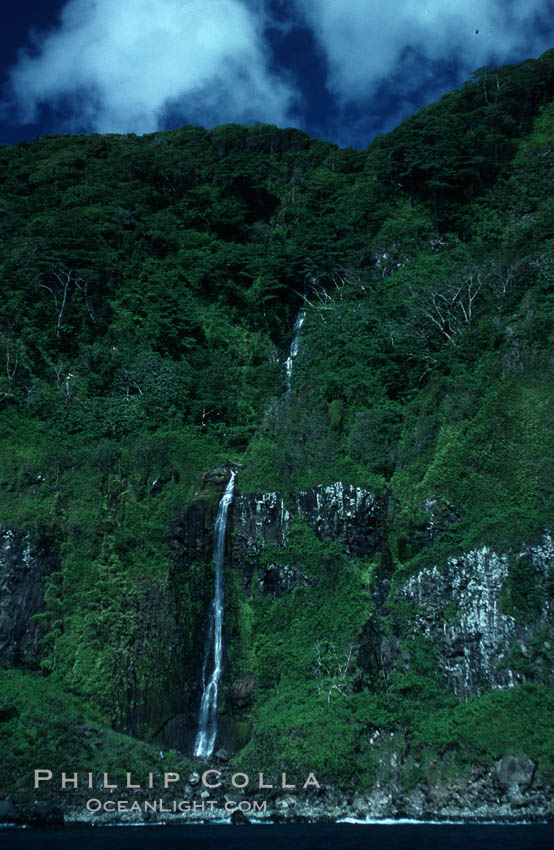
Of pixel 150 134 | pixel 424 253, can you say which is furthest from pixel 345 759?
pixel 150 134

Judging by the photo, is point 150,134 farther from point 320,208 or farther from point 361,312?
point 361,312

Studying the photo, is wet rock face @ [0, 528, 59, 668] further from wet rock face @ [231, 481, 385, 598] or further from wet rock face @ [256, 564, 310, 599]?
wet rock face @ [256, 564, 310, 599]

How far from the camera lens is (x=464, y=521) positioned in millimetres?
22125

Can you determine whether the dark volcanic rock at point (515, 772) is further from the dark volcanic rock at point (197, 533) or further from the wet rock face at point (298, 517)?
the dark volcanic rock at point (197, 533)

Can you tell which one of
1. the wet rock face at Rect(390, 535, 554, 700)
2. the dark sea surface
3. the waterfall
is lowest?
the dark sea surface

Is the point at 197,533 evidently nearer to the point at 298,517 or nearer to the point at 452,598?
the point at 298,517

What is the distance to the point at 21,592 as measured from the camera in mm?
23453

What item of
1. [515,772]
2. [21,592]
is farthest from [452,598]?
[21,592]

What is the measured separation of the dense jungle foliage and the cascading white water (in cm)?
50

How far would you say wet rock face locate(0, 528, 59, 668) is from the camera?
22.4 metres

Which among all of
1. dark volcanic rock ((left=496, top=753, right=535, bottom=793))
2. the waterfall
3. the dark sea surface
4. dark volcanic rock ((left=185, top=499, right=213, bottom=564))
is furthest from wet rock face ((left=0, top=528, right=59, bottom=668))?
dark volcanic rock ((left=496, top=753, right=535, bottom=793))

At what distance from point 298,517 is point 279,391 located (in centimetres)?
980

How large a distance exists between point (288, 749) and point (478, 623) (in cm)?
703

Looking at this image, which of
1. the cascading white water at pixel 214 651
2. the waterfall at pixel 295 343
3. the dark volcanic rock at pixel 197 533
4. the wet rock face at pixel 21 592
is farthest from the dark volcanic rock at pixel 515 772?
the waterfall at pixel 295 343
